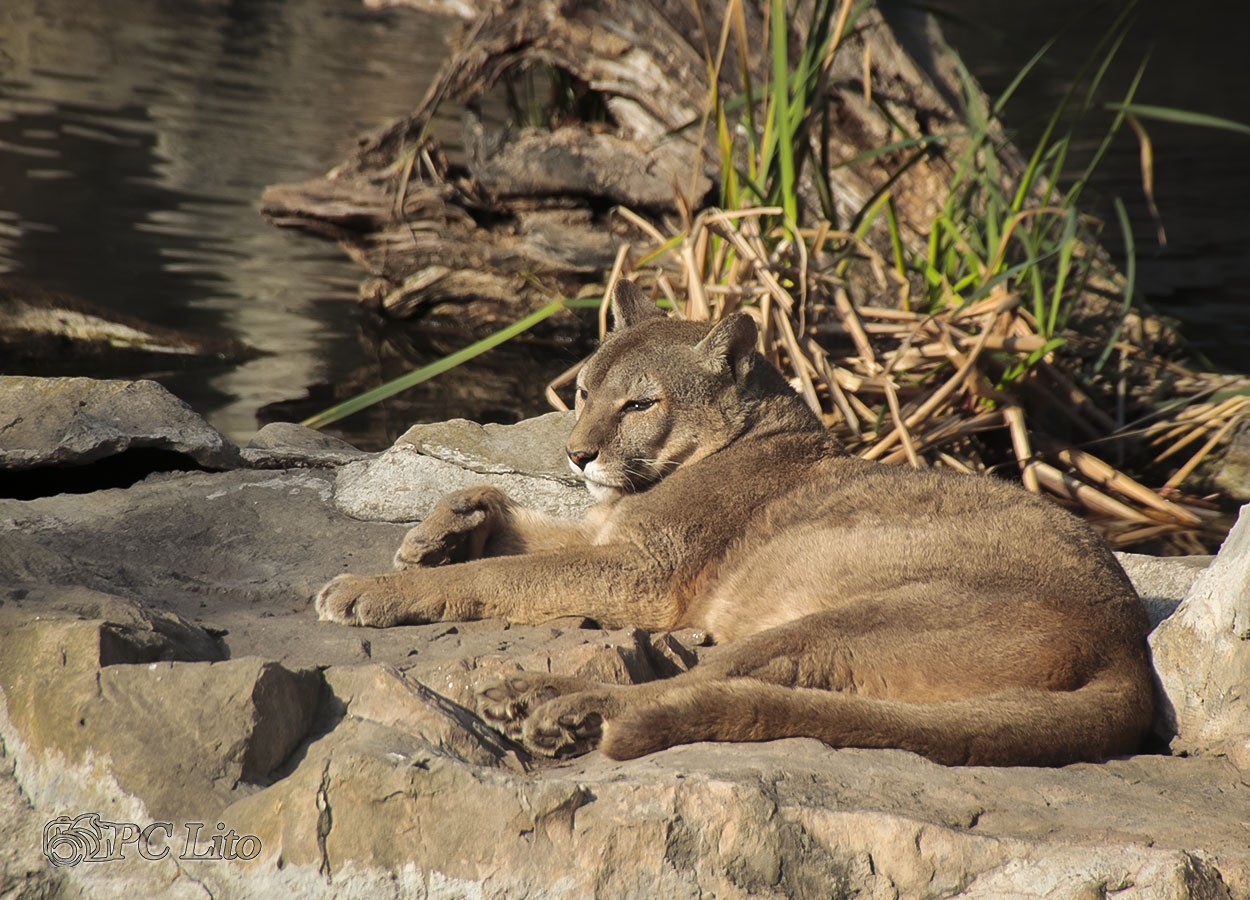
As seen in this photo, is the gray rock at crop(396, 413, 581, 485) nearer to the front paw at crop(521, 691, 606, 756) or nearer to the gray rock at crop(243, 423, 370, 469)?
the gray rock at crop(243, 423, 370, 469)

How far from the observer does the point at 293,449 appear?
6.08m

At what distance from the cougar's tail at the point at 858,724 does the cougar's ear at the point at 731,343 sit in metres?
1.90

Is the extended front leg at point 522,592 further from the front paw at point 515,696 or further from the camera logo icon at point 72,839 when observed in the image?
the camera logo icon at point 72,839

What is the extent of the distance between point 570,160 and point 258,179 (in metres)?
→ 4.78

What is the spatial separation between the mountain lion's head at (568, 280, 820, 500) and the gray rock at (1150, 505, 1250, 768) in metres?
1.78

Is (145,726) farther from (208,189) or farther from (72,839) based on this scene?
(208,189)

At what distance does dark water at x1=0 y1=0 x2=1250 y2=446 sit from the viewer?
8906 millimetres

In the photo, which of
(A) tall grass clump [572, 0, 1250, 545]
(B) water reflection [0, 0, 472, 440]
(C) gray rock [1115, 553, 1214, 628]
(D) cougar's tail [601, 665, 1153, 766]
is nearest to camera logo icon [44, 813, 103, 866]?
(D) cougar's tail [601, 665, 1153, 766]

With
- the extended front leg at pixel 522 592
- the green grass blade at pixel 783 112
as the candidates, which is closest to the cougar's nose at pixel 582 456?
the extended front leg at pixel 522 592

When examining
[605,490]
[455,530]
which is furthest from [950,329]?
[455,530]

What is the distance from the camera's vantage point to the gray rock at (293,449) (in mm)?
5906

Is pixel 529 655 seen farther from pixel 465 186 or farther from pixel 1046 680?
pixel 465 186

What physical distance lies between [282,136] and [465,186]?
5.57 metres

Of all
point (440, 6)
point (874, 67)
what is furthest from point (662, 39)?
point (440, 6)
